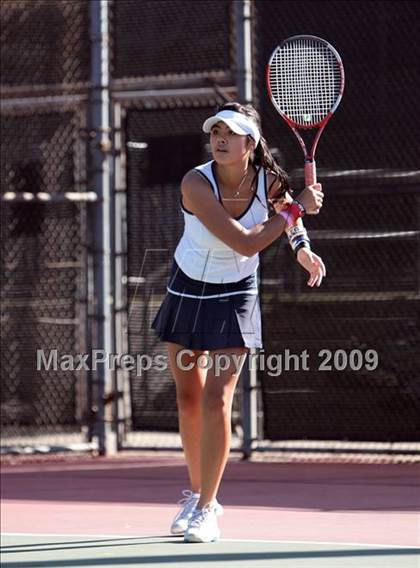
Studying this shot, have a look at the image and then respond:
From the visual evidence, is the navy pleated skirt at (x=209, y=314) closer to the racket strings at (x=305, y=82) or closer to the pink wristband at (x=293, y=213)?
the pink wristband at (x=293, y=213)

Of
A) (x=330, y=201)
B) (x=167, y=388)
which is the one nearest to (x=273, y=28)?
(x=330, y=201)

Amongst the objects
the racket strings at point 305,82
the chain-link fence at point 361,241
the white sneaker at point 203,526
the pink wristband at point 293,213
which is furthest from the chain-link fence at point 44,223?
the pink wristband at point 293,213

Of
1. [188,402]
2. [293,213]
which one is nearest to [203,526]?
[188,402]

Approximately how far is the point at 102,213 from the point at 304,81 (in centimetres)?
303

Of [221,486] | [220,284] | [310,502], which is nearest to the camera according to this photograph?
[220,284]

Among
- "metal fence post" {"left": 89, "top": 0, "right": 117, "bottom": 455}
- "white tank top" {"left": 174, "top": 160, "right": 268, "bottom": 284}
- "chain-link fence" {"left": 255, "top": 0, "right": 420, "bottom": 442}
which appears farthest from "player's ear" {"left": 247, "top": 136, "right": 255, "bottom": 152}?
"metal fence post" {"left": 89, "top": 0, "right": 117, "bottom": 455}

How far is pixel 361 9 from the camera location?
25.0 feet

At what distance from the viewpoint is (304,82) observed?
5.59 metres

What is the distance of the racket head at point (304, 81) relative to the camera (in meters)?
5.52

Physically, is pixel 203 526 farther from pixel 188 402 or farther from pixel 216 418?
pixel 188 402

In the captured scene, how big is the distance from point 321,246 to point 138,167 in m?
1.37

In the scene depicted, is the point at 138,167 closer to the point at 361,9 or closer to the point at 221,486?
the point at 361,9

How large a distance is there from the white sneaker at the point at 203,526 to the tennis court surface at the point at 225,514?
4 centimetres

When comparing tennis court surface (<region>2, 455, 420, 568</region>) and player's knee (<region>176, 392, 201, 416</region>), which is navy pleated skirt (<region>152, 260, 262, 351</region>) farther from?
tennis court surface (<region>2, 455, 420, 568</region>)
